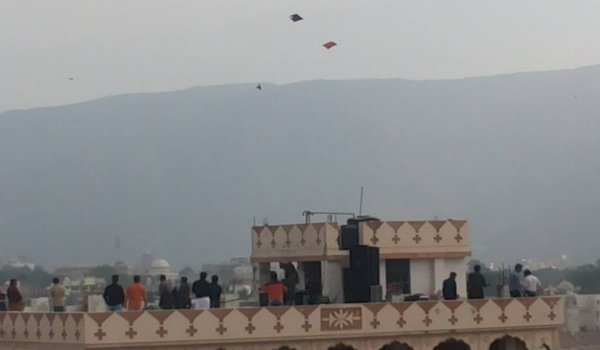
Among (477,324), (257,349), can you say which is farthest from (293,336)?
(477,324)

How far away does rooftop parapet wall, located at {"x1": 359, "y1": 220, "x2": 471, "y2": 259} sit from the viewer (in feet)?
108

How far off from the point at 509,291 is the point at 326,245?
15.4 feet

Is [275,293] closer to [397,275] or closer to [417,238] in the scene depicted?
[397,275]

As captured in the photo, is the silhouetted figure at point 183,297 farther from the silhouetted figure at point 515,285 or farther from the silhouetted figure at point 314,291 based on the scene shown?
the silhouetted figure at point 515,285

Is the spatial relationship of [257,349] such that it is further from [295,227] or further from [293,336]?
[295,227]

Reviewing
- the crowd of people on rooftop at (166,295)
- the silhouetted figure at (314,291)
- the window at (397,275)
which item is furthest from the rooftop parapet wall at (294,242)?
the crowd of people on rooftop at (166,295)

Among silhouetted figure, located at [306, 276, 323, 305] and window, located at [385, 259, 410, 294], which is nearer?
Result: silhouetted figure, located at [306, 276, 323, 305]

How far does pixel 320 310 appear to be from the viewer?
94.8ft

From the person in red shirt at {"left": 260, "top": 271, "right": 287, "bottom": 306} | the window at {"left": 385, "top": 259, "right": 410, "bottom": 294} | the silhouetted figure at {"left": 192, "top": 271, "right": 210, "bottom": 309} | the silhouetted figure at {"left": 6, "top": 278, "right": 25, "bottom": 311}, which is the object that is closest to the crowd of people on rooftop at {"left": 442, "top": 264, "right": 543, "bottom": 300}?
the window at {"left": 385, "top": 259, "right": 410, "bottom": 294}

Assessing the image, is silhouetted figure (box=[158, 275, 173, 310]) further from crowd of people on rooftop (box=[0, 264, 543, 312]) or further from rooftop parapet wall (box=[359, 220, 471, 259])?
rooftop parapet wall (box=[359, 220, 471, 259])

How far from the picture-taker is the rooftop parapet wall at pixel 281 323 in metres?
26.6

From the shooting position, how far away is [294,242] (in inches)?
1353

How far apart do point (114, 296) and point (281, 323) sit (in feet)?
11.9

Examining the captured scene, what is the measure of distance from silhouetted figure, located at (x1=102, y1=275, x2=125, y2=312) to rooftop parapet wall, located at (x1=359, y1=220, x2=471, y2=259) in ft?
23.6
